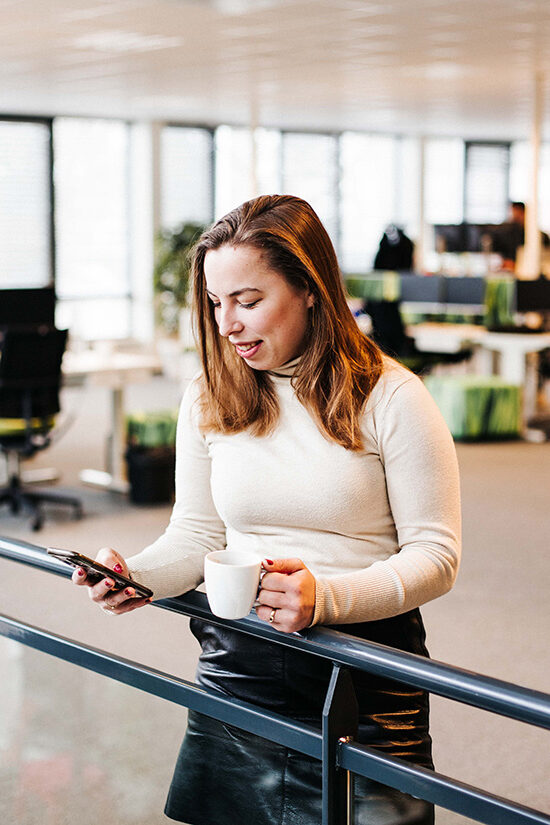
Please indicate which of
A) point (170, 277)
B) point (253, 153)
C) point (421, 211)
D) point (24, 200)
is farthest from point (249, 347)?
point (421, 211)

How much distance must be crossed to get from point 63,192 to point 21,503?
22.8ft

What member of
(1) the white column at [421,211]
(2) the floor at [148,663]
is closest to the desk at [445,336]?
(2) the floor at [148,663]

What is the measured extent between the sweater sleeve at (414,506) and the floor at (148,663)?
0.96 feet

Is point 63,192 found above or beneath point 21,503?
above

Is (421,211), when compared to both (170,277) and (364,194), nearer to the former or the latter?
Result: (364,194)

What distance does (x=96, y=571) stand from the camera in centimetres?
143

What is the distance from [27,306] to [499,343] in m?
4.22

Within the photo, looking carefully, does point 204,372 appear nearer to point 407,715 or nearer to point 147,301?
point 407,715

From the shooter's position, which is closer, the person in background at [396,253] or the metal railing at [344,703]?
the metal railing at [344,703]

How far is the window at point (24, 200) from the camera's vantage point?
12.0 m

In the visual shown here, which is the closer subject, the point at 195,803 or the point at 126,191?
the point at 195,803

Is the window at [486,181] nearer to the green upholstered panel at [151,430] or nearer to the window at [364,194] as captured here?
the window at [364,194]

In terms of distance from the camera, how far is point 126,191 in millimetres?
12844

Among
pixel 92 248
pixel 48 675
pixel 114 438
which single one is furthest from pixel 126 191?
pixel 48 675
